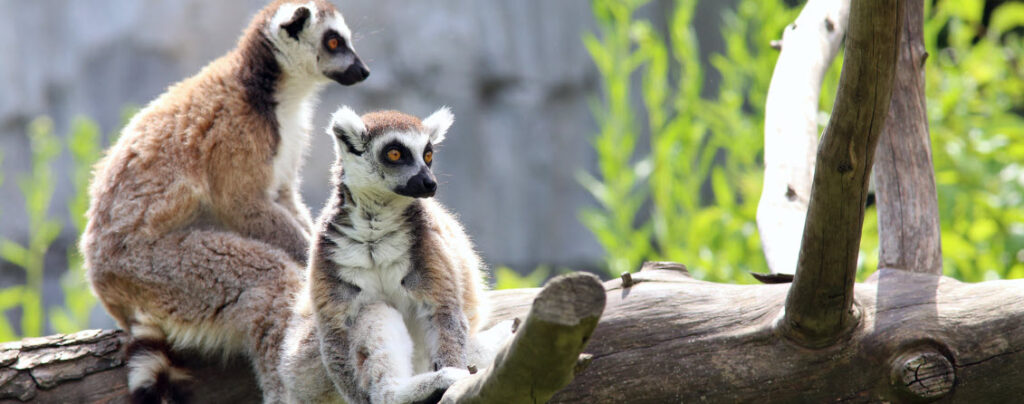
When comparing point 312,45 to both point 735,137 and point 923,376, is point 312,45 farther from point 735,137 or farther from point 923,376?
point 923,376

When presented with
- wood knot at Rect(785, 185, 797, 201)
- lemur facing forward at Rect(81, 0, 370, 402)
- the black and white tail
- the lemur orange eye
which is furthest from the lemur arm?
wood knot at Rect(785, 185, 797, 201)

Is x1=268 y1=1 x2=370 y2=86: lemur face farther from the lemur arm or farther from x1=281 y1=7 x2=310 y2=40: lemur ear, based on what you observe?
the lemur arm

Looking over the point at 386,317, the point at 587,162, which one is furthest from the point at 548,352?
the point at 587,162

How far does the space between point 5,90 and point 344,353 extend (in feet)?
21.8

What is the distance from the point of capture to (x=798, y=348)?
214 centimetres

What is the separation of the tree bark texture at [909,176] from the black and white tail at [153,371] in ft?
7.60

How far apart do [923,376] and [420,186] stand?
A: 4.38ft

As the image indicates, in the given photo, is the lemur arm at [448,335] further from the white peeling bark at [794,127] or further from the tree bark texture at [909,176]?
the tree bark texture at [909,176]

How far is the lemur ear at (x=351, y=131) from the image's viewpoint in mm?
2543

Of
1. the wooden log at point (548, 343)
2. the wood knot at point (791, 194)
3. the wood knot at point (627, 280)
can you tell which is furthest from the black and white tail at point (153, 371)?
the wood knot at point (791, 194)

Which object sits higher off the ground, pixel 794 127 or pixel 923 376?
pixel 794 127

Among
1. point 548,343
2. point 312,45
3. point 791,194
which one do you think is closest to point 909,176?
point 791,194

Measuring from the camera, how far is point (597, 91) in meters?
7.99

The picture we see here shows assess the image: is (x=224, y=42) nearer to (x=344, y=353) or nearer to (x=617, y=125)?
(x=617, y=125)
